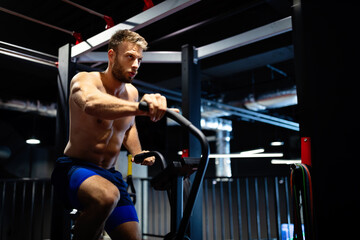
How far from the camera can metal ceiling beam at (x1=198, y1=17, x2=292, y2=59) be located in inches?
104

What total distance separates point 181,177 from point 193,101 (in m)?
1.77

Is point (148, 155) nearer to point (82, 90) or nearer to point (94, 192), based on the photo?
point (94, 192)

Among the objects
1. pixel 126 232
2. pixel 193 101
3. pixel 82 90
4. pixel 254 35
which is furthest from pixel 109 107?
pixel 254 35

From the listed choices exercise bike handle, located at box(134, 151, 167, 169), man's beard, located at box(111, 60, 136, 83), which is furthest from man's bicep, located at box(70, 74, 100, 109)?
exercise bike handle, located at box(134, 151, 167, 169)

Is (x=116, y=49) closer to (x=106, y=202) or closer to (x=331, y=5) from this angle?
(x=106, y=202)

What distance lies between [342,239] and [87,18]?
4.15m

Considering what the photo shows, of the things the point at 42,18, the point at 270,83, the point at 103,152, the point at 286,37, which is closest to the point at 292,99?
the point at 270,83

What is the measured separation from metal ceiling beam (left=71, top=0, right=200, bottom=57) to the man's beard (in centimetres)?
90

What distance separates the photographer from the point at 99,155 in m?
1.71

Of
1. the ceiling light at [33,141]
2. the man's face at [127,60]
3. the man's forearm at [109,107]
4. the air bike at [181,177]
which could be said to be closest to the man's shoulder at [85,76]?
the man's face at [127,60]

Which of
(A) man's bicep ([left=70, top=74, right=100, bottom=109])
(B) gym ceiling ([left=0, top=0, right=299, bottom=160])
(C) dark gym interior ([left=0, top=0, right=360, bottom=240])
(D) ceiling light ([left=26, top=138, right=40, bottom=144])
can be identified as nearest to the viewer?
(A) man's bicep ([left=70, top=74, right=100, bottom=109])

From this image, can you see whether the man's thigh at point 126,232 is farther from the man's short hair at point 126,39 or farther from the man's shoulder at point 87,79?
the man's short hair at point 126,39

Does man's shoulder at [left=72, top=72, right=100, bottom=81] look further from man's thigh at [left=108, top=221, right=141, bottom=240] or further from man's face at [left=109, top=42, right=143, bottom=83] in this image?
man's thigh at [left=108, top=221, right=141, bottom=240]

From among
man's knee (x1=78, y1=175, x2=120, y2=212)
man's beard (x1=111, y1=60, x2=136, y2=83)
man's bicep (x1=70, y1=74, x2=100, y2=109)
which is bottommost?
man's knee (x1=78, y1=175, x2=120, y2=212)
